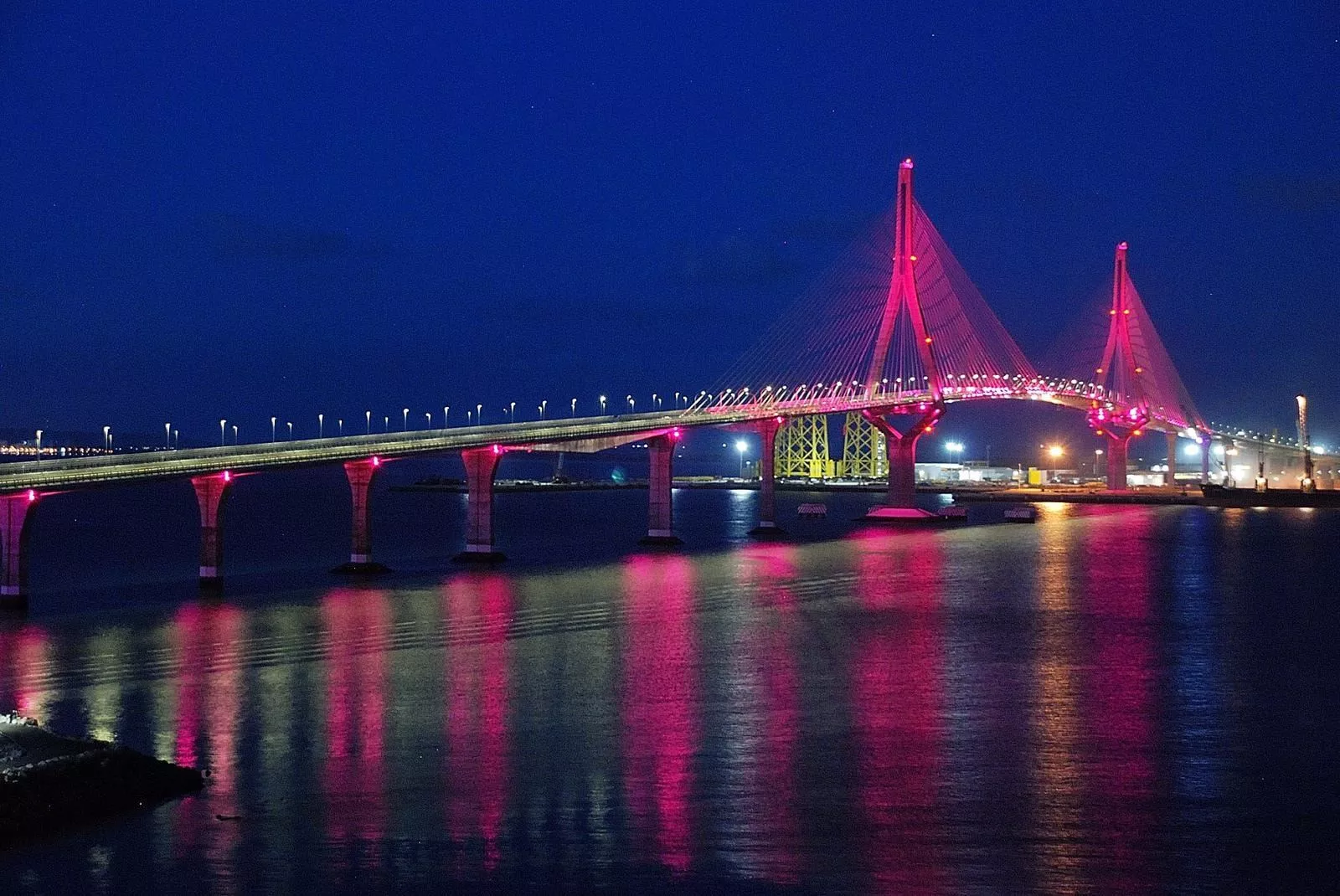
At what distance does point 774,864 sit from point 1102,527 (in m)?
75.0

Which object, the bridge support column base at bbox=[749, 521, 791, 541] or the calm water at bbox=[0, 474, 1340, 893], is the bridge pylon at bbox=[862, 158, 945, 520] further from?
the calm water at bbox=[0, 474, 1340, 893]

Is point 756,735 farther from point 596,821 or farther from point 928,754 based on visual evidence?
point 596,821

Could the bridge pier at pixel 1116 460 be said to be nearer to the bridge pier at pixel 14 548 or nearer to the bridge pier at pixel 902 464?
the bridge pier at pixel 902 464

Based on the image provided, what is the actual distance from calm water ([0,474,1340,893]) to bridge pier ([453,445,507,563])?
9.92 m

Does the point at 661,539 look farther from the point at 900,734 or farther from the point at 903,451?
the point at 900,734

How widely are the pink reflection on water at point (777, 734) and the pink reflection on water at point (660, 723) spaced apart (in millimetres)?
809

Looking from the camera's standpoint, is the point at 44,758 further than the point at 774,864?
Yes

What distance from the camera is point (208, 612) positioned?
3719cm

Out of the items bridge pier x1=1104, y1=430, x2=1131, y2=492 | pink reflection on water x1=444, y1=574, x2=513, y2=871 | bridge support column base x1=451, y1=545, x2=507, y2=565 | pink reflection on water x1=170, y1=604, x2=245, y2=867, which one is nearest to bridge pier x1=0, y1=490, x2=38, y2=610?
pink reflection on water x1=170, y1=604, x2=245, y2=867

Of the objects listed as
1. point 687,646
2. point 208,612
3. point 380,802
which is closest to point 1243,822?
point 380,802

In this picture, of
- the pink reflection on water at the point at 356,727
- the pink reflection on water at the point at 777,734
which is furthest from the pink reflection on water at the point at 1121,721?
the pink reflection on water at the point at 356,727

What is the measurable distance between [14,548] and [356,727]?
72.2ft

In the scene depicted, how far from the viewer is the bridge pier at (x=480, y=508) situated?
5547 centimetres

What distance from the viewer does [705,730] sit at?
1972 cm
